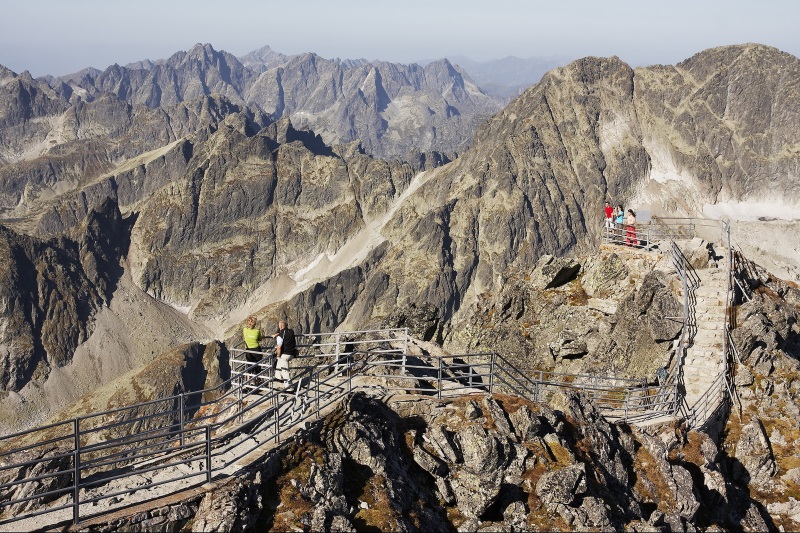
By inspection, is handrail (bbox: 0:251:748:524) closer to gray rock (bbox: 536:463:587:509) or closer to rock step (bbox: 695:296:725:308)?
rock step (bbox: 695:296:725:308)

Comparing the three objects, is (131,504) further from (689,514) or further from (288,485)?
(689,514)

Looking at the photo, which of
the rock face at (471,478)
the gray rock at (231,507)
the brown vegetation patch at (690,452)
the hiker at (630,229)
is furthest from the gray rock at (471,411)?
the hiker at (630,229)

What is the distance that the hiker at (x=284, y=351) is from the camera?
75.0 feet

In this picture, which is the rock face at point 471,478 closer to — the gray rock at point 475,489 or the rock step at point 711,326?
the gray rock at point 475,489

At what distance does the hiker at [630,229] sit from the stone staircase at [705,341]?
651cm

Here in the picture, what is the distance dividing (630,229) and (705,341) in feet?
38.1

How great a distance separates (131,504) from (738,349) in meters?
28.3

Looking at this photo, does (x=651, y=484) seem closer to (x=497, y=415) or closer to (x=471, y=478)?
(x=497, y=415)

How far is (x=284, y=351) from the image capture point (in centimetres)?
2331

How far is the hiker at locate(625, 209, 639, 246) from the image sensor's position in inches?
1686

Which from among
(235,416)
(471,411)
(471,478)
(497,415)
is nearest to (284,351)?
(235,416)

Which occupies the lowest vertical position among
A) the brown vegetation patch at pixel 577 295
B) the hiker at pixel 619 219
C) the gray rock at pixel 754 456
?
the gray rock at pixel 754 456

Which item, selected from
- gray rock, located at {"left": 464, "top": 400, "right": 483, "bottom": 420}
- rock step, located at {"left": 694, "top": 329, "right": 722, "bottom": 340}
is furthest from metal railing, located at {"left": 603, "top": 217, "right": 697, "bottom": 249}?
gray rock, located at {"left": 464, "top": 400, "right": 483, "bottom": 420}

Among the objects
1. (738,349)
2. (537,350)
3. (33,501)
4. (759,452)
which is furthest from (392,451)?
(537,350)
